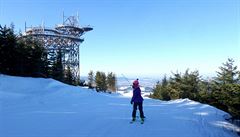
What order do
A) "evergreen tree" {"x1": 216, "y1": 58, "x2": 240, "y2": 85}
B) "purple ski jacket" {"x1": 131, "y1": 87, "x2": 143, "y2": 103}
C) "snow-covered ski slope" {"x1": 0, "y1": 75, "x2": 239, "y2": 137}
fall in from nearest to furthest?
"snow-covered ski slope" {"x1": 0, "y1": 75, "x2": 239, "y2": 137}
"purple ski jacket" {"x1": 131, "y1": 87, "x2": 143, "y2": 103}
"evergreen tree" {"x1": 216, "y1": 58, "x2": 240, "y2": 85}

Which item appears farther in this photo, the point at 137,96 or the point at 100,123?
the point at 137,96

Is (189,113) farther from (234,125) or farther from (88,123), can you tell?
(88,123)

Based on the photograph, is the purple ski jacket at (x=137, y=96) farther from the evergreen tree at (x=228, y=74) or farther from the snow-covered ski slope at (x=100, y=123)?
the evergreen tree at (x=228, y=74)

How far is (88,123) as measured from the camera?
1124 centimetres

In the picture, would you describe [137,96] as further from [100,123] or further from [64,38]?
[64,38]

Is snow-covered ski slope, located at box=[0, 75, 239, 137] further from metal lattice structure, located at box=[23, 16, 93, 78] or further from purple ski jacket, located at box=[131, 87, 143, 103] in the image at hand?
metal lattice structure, located at box=[23, 16, 93, 78]

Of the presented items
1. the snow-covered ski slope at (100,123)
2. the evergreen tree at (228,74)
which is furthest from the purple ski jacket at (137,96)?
the evergreen tree at (228,74)

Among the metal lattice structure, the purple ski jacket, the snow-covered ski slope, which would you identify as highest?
the metal lattice structure

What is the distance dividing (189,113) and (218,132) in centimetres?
365

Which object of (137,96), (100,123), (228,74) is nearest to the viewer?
(100,123)

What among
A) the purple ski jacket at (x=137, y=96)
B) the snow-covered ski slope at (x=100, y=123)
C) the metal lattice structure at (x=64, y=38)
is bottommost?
the snow-covered ski slope at (x=100, y=123)

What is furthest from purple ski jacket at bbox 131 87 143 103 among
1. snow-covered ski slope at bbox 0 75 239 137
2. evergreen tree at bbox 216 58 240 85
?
evergreen tree at bbox 216 58 240 85

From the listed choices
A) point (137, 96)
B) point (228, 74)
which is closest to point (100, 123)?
point (137, 96)

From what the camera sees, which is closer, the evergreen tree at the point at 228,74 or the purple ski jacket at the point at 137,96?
the purple ski jacket at the point at 137,96
